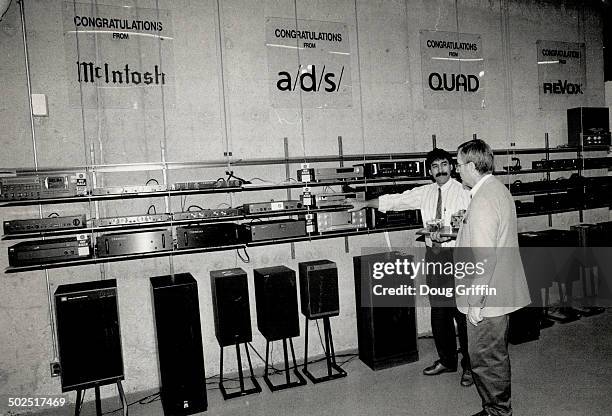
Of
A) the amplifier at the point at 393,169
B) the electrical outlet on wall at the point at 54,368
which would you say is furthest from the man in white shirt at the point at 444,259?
the electrical outlet on wall at the point at 54,368

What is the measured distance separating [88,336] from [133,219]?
2.72 feet

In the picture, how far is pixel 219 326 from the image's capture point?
3.12 metres

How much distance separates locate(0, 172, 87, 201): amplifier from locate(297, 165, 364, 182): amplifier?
1.68m

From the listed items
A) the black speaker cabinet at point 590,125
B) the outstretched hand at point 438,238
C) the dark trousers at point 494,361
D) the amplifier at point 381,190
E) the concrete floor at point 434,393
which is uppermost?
the black speaker cabinet at point 590,125

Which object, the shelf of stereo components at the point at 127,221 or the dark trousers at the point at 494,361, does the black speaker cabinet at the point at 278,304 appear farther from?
the dark trousers at the point at 494,361

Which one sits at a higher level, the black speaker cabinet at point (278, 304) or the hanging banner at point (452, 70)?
the hanging banner at point (452, 70)

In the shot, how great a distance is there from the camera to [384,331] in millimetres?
3508

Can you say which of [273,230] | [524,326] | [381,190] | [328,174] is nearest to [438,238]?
[381,190]

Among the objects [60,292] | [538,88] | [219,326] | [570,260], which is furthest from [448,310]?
[538,88]

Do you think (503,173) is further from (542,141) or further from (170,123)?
(170,123)

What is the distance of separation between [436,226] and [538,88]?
9.24 ft

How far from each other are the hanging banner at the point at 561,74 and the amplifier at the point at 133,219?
448 centimetres

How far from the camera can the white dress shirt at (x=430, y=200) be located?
3311mm

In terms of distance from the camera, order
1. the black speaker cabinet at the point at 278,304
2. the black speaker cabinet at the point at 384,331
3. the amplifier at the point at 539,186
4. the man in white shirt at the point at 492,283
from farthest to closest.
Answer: the amplifier at the point at 539,186 < the black speaker cabinet at the point at 384,331 < the black speaker cabinet at the point at 278,304 < the man in white shirt at the point at 492,283
